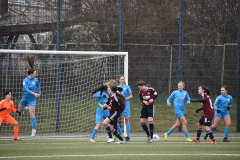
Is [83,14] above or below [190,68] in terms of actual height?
above

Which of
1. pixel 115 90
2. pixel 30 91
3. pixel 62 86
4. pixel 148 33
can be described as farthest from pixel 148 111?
pixel 148 33

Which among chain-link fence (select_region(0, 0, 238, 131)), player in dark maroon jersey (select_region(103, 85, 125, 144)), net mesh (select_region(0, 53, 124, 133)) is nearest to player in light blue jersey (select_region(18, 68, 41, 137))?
net mesh (select_region(0, 53, 124, 133))

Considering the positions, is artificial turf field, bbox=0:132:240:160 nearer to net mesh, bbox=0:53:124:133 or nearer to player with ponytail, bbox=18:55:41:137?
player with ponytail, bbox=18:55:41:137

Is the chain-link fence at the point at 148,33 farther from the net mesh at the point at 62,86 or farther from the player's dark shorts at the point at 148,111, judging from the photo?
the player's dark shorts at the point at 148,111

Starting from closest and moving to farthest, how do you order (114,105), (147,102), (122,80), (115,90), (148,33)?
(115,90)
(114,105)
(147,102)
(122,80)
(148,33)

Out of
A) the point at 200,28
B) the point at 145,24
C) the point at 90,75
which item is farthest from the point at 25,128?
the point at 200,28

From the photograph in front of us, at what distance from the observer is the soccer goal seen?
61.2 ft

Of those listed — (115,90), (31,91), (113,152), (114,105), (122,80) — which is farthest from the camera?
(31,91)

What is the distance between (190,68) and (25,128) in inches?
269

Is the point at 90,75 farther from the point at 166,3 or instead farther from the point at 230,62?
the point at 230,62

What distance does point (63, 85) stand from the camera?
62.6 feet

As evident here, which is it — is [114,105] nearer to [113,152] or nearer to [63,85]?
[113,152]

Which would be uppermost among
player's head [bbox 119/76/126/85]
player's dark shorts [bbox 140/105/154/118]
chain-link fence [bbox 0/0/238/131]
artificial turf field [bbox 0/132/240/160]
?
chain-link fence [bbox 0/0/238/131]

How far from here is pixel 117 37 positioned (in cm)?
2038
